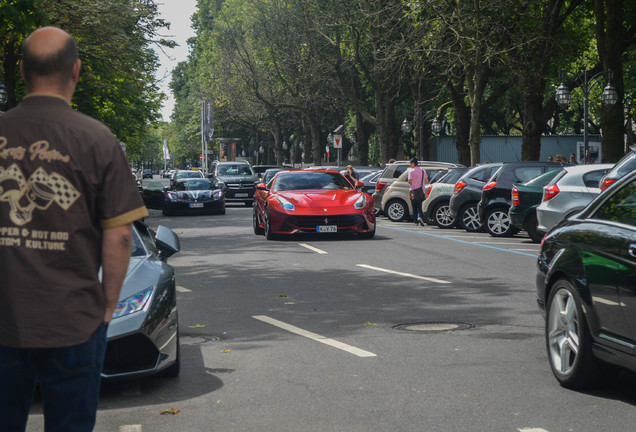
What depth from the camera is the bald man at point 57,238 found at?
3.10 m

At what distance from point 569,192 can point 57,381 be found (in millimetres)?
13523

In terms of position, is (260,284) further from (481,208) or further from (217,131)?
(217,131)

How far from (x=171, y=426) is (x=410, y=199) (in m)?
21.5

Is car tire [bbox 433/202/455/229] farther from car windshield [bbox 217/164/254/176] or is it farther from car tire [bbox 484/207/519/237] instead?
car windshield [bbox 217/164/254/176]

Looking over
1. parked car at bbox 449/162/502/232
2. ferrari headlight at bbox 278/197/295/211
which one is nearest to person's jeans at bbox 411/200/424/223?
parked car at bbox 449/162/502/232

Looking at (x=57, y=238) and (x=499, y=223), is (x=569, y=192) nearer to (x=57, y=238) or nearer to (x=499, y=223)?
(x=499, y=223)

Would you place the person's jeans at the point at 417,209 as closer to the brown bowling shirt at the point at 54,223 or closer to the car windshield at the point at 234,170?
the car windshield at the point at 234,170

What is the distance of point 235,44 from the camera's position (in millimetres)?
64938

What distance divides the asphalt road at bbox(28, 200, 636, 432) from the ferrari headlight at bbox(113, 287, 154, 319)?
0.56 metres

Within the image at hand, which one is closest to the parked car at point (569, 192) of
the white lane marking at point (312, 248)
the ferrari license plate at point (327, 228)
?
the white lane marking at point (312, 248)

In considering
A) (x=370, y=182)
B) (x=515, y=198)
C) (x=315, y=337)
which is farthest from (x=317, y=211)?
(x=370, y=182)

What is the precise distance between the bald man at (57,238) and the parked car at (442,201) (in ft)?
71.7

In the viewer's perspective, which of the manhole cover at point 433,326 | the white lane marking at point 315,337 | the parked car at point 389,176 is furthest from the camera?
the parked car at point 389,176

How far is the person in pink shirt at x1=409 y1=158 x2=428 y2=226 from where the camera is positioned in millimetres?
25234
